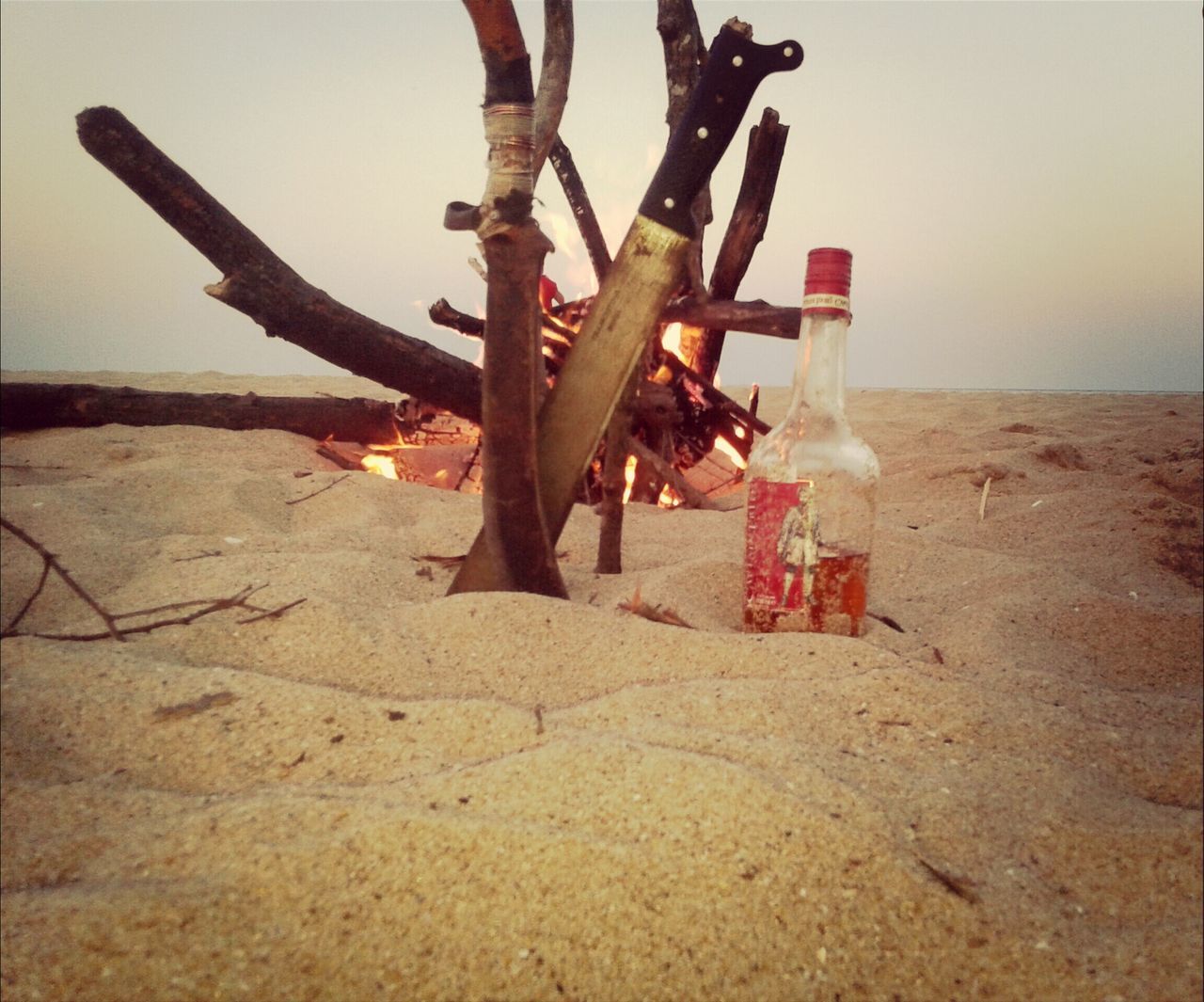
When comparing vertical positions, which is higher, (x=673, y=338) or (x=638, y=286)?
(x=673, y=338)

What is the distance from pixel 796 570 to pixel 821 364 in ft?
1.48

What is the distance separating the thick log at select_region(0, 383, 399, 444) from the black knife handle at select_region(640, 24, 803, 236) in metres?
3.06

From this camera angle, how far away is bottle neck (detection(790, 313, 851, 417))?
5.97 feet

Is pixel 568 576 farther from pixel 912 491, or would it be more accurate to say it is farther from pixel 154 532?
pixel 912 491

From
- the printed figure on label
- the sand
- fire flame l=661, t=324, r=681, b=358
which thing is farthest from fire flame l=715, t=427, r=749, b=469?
the printed figure on label

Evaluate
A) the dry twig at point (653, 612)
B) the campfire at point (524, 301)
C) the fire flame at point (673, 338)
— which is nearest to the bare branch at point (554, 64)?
the campfire at point (524, 301)

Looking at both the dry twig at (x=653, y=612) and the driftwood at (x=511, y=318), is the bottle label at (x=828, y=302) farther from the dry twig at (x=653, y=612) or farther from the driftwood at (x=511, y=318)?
the dry twig at (x=653, y=612)

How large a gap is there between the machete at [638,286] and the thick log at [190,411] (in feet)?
9.09

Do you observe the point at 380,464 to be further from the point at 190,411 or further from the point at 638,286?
the point at 638,286

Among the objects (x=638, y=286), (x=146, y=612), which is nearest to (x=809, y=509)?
(x=638, y=286)

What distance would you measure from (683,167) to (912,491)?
246 centimetres

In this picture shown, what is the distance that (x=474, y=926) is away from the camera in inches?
37.8

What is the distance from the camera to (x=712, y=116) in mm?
1873

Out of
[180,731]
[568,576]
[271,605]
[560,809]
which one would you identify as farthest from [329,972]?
[568,576]
